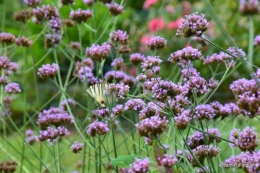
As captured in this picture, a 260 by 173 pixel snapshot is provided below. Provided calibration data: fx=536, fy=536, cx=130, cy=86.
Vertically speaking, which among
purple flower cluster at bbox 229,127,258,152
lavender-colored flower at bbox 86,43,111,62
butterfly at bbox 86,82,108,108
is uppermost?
lavender-colored flower at bbox 86,43,111,62

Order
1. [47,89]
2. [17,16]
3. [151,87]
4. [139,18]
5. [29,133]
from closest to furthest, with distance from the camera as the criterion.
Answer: [151,87] → [17,16] → [29,133] → [47,89] → [139,18]

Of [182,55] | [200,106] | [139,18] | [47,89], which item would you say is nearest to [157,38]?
[182,55]

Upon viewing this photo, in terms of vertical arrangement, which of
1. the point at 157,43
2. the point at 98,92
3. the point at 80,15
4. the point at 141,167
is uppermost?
the point at 80,15

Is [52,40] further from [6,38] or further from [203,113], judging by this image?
[203,113]

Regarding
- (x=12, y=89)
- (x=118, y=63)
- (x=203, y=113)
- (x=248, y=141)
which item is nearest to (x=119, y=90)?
Answer: (x=203, y=113)

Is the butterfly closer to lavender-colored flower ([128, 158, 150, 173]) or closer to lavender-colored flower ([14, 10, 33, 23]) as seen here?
lavender-colored flower ([128, 158, 150, 173])

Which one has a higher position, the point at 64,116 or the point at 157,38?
the point at 157,38

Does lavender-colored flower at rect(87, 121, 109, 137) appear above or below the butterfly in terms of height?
below

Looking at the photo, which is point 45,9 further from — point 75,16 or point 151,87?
point 151,87

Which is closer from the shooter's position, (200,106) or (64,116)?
(200,106)

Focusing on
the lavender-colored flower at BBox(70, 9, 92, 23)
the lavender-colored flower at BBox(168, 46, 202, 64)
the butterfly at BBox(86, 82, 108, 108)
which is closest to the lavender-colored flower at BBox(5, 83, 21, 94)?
the lavender-colored flower at BBox(70, 9, 92, 23)

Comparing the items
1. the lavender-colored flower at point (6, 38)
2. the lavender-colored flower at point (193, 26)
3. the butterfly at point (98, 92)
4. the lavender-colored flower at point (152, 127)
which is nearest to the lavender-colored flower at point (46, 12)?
the lavender-colored flower at point (6, 38)
